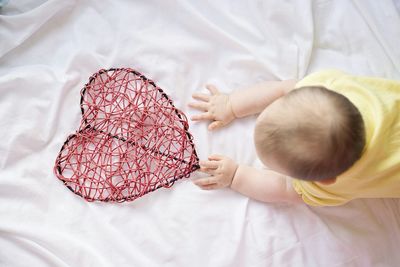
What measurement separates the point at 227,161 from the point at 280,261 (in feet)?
0.67

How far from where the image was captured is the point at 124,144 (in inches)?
32.8

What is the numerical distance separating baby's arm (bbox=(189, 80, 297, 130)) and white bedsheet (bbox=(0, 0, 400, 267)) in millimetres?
25

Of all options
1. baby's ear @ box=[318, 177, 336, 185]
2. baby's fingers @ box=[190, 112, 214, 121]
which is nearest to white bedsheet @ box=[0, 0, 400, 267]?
baby's fingers @ box=[190, 112, 214, 121]

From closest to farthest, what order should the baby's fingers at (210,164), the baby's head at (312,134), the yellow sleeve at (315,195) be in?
1. the baby's head at (312,134)
2. the yellow sleeve at (315,195)
3. the baby's fingers at (210,164)

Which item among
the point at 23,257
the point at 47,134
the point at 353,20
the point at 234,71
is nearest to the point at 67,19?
the point at 47,134

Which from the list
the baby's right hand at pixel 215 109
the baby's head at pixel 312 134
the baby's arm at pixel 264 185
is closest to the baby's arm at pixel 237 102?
the baby's right hand at pixel 215 109

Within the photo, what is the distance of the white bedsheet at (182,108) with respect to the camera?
0.79m

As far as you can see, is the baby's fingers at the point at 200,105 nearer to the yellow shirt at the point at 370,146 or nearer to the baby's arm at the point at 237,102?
the baby's arm at the point at 237,102

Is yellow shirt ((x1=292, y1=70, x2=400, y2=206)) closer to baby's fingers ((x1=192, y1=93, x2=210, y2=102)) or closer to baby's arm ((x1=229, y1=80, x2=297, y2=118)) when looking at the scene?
baby's arm ((x1=229, y1=80, x2=297, y2=118))

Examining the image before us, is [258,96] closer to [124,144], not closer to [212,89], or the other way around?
[212,89]

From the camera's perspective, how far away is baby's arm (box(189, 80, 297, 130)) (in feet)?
2.68

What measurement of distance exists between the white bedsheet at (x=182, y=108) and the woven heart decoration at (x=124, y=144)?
2 centimetres

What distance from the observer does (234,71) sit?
88 centimetres

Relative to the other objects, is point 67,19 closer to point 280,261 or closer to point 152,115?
point 152,115
